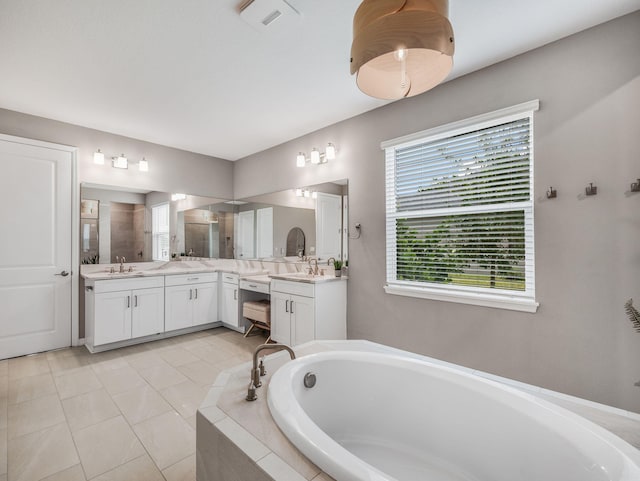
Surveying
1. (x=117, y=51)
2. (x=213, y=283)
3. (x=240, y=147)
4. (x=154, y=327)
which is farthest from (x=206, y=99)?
(x=154, y=327)

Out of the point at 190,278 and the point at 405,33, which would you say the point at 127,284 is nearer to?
the point at 190,278

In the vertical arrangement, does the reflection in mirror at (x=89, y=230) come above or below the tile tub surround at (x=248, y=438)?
above

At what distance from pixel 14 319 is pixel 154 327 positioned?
4.30 feet

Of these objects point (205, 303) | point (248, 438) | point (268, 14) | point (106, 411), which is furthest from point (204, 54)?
point (205, 303)

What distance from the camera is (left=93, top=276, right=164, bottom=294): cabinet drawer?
3341 millimetres

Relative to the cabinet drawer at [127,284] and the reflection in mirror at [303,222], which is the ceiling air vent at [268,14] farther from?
the cabinet drawer at [127,284]

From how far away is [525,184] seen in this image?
7.55ft

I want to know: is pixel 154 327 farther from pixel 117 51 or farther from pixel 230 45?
pixel 230 45

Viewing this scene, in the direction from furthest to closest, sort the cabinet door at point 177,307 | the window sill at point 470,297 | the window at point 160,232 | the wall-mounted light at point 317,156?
the window at point 160,232 → the cabinet door at point 177,307 → the wall-mounted light at point 317,156 → the window sill at point 470,297

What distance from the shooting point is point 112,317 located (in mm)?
3422

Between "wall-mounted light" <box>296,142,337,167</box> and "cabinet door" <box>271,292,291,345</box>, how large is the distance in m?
1.59

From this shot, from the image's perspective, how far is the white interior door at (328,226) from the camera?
351cm

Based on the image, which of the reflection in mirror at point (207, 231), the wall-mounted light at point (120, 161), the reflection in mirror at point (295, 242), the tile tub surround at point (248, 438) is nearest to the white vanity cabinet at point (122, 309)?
the reflection in mirror at point (207, 231)

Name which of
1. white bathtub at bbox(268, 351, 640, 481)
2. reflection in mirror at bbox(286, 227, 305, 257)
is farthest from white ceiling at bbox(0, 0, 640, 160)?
white bathtub at bbox(268, 351, 640, 481)
